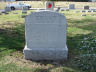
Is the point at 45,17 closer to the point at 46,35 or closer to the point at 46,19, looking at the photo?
the point at 46,19

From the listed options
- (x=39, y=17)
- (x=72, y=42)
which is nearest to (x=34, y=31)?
(x=39, y=17)

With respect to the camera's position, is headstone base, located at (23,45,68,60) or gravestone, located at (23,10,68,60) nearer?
gravestone, located at (23,10,68,60)

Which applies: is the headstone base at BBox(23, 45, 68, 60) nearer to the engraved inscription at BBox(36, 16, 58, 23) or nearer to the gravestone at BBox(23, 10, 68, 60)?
the gravestone at BBox(23, 10, 68, 60)

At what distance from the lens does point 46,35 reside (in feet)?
12.7

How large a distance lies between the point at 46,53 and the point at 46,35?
0.63 meters

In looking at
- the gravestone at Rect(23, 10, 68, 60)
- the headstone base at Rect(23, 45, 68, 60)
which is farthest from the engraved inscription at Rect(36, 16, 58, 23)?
the headstone base at Rect(23, 45, 68, 60)

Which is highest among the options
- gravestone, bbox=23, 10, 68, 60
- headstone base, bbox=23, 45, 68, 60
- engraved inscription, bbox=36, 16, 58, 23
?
engraved inscription, bbox=36, 16, 58, 23

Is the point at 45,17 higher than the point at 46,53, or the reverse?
the point at 45,17

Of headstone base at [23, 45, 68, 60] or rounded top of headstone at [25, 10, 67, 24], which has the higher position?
rounded top of headstone at [25, 10, 67, 24]

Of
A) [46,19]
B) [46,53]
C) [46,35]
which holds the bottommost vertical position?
[46,53]

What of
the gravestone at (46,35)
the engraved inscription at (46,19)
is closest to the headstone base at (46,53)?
the gravestone at (46,35)

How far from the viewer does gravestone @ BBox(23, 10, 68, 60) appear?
12.0 feet

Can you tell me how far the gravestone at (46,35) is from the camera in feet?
12.0

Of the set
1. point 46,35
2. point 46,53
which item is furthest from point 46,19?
point 46,53
